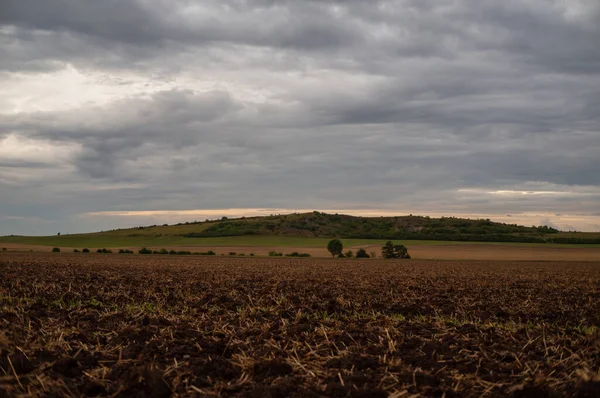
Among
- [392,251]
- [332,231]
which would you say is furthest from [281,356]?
[332,231]

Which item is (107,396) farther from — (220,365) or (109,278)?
(109,278)

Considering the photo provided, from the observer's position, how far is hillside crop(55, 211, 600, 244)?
129 m

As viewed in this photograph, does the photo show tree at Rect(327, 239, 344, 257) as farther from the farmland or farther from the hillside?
the farmland

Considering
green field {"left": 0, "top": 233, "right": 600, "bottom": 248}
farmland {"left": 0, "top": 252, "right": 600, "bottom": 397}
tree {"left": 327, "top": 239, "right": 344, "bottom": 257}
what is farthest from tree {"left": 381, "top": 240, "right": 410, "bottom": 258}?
farmland {"left": 0, "top": 252, "right": 600, "bottom": 397}

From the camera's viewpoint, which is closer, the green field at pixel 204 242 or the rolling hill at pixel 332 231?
the green field at pixel 204 242

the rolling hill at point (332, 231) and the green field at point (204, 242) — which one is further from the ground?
the rolling hill at point (332, 231)

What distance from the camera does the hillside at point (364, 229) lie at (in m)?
129

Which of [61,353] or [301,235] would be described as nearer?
[61,353]

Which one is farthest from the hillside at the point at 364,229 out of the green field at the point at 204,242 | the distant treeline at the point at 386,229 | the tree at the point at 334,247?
the tree at the point at 334,247

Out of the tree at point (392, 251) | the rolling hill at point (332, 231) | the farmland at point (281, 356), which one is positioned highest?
the rolling hill at point (332, 231)

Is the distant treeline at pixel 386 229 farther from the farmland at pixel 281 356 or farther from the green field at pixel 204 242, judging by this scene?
the farmland at pixel 281 356

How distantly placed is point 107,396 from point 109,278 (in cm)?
2205

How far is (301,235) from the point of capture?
13875cm

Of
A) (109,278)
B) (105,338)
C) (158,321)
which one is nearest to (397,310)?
(158,321)
